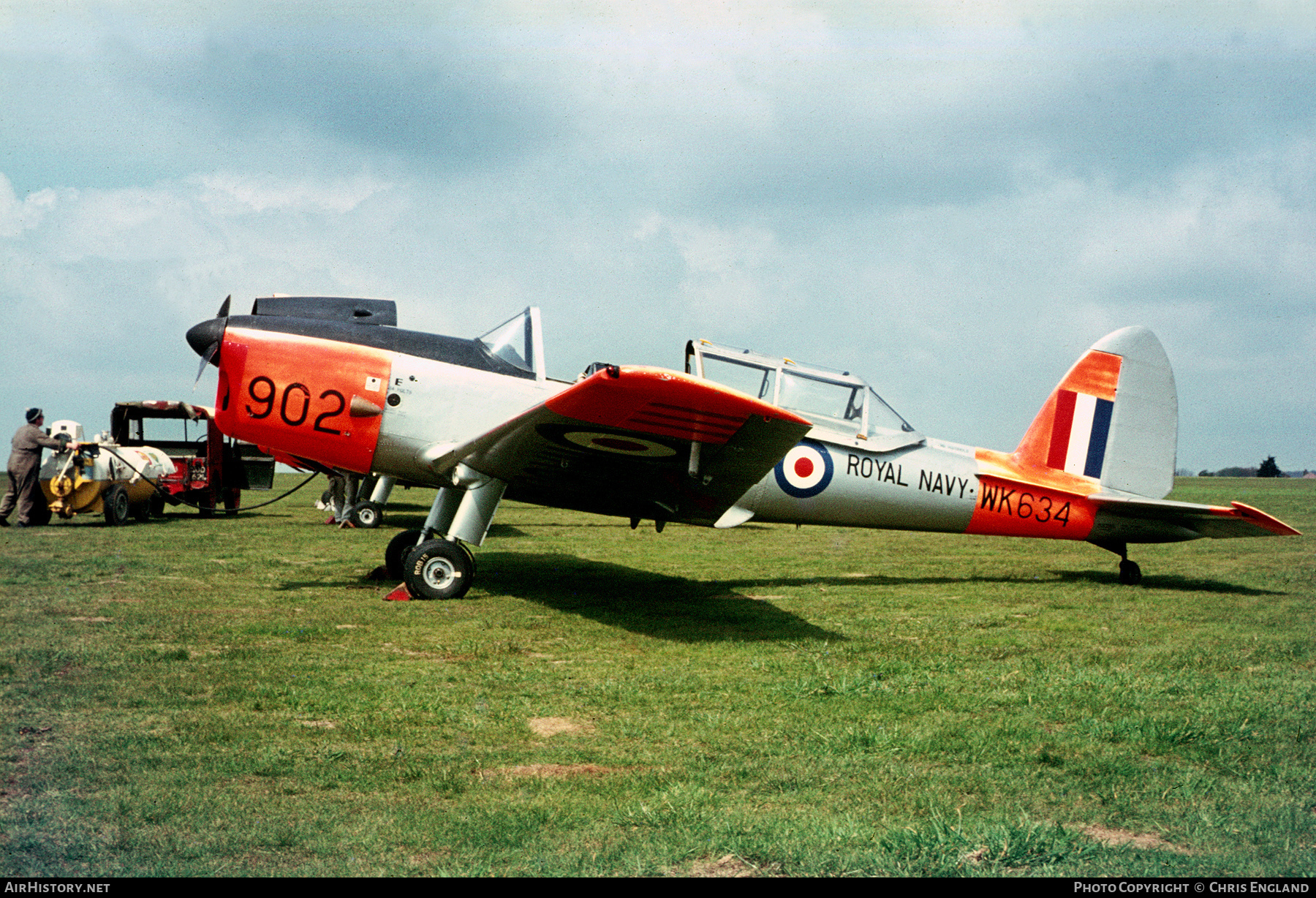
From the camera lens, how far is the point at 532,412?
248 inches

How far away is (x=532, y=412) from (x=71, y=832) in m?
4.13

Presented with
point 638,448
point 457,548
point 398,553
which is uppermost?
point 638,448

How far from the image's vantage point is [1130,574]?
9.49 metres

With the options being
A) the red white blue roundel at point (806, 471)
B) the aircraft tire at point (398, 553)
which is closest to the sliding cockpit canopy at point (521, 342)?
the aircraft tire at point (398, 553)

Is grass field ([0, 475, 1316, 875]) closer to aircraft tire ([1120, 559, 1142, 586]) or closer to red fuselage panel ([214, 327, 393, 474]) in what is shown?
aircraft tire ([1120, 559, 1142, 586])

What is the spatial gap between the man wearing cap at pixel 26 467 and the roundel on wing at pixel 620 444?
39.0 feet

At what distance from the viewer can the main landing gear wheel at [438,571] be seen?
7.32 meters

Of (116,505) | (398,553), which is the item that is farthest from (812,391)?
(116,505)

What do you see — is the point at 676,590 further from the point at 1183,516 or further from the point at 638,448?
the point at 1183,516

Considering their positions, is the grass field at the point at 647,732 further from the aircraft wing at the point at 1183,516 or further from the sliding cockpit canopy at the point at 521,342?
the sliding cockpit canopy at the point at 521,342

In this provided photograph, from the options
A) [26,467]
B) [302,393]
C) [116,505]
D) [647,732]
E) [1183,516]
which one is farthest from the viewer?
[116,505]

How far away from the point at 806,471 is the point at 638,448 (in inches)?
97.4

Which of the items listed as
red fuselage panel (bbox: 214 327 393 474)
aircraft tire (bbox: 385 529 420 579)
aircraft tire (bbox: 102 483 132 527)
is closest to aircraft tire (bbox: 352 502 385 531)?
aircraft tire (bbox: 102 483 132 527)
